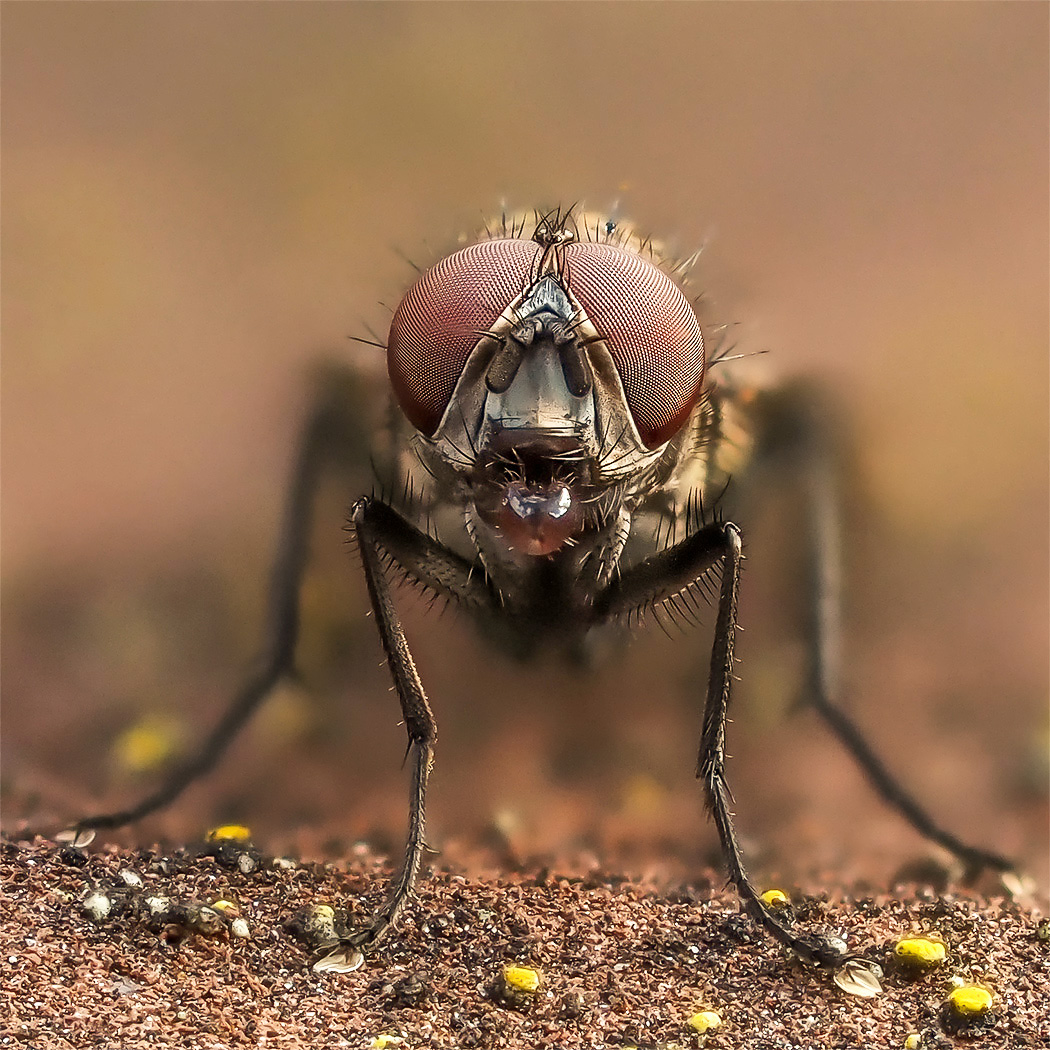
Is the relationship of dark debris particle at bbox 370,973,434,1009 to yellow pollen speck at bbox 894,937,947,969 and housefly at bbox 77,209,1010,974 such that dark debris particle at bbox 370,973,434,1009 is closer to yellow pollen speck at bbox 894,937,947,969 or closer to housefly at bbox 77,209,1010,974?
housefly at bbox 77,209,1010,974

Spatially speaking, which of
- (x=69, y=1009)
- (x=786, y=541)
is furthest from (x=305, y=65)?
(x=69, y=1009)

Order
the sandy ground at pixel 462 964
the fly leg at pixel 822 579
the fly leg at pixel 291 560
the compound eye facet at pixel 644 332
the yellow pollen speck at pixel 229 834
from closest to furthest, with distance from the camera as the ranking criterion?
the sandy ground at pixel 462 964, the compound eye facet at pixel 644 332, the yellow pollen speck at pixel 229 834, the fly leg at pixel 291 560, the fly leg at pixel 822 579

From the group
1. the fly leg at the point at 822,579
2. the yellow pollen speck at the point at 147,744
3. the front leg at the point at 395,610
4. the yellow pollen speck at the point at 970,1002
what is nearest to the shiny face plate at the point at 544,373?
the front leg at the point at 395,610

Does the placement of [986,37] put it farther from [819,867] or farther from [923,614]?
[819,867]

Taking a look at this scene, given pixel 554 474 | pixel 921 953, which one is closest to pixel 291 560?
pixel 554 474

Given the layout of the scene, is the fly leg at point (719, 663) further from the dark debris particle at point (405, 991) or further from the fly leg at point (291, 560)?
the fly leg at point (291, 560)
